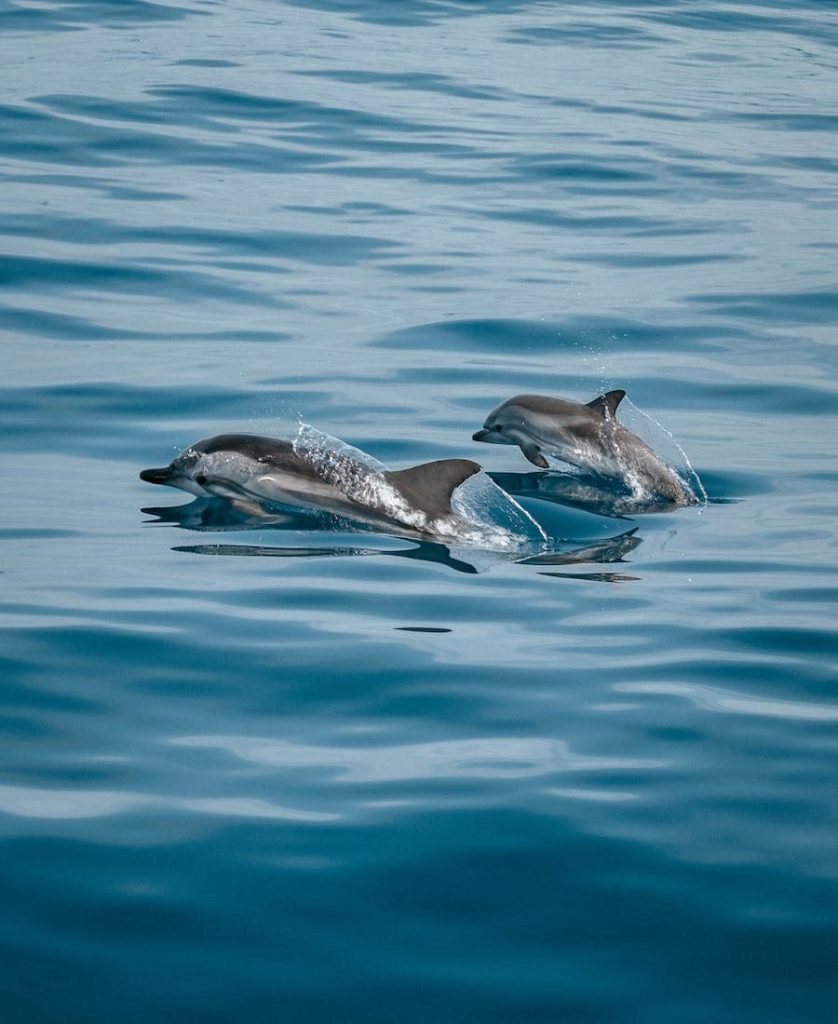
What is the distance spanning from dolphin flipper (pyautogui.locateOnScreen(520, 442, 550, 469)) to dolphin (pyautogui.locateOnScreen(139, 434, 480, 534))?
5.11 feet

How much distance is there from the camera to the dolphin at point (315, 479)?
847 cm

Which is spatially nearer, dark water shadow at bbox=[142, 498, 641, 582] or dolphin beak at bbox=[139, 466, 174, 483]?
→ dark water shadow at bbox=[142, 498, 641, 582]

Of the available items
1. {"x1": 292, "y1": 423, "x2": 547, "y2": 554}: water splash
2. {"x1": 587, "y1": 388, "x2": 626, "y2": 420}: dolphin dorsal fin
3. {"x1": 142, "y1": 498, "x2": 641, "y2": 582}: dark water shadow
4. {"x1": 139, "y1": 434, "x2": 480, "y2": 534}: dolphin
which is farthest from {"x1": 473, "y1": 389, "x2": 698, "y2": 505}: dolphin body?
{"x1": 139, "y1": 434, "x2": 480, "y2": 534}: dolphin

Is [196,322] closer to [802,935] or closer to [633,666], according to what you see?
[633,666]

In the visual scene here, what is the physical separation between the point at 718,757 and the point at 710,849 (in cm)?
72

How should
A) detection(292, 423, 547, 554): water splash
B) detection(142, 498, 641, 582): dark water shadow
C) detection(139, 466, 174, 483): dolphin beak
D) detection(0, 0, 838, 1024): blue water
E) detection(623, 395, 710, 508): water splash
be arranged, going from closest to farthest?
1. detection(0, 0, 838, 1024): blue water
2. detection(142, 498, 641, 582): dark water shadow
3. detection(292, 423, 547, 554): water splash
4. detection(139, 466, 174, 483): dolphin beak
5. detection(623, 395, 710, 508): water splash

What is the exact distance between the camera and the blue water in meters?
4.16

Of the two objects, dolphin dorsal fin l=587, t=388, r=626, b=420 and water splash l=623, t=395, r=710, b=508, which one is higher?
dolphin dorsal fin l=587, t=388, r=626, b=420

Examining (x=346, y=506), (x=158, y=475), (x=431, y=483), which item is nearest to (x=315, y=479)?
(x=346, y=506)

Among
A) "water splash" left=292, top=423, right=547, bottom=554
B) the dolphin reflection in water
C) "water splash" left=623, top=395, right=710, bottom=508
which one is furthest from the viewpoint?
"water splash" left=623, top=395, right=710, bottom=508

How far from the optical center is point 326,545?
8.09m

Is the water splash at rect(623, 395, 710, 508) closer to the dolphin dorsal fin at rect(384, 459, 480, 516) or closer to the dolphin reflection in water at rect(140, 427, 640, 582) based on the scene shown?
the dolphin reflection in water at rect(140, 427, 640, 582)

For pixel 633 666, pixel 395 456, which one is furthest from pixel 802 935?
pixel 395 456

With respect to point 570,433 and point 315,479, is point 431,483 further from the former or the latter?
point 570,433
